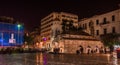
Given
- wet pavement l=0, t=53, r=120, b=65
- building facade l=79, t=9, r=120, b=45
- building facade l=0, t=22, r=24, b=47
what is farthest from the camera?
building facade l=0, t=22, r=24, b=47

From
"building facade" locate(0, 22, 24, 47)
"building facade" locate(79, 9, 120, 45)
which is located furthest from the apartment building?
"building facade" locate(79, 9, 120, 45)

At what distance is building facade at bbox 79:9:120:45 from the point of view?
6694 cm

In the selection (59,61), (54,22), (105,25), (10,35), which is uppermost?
(54,22)

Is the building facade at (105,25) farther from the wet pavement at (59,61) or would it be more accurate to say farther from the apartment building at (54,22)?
the wet pavement at (59,61)

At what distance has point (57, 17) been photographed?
11256cm

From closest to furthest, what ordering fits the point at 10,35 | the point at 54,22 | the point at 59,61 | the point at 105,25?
the point at 59,61 → the point at 105,25 → the point at 10,35 → the point at 54,22

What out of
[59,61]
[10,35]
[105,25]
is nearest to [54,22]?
[10,35]

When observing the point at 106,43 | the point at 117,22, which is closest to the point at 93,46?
the point at 106,43

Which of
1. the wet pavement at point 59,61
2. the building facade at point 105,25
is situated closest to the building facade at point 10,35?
the building facade at point 105,25

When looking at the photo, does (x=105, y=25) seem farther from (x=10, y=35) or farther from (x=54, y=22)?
(x=54, y=22)

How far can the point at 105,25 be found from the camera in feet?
235

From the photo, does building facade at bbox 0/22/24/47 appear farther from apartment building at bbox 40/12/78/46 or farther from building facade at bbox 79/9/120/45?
building facade at bbox 79/9/120/45

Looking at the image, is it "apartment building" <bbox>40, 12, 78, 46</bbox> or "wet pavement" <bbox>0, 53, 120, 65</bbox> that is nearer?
"wet pavement" <bbox>0, 53, 120, 65</bbox>

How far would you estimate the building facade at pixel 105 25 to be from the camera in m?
66.9
